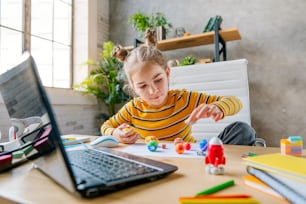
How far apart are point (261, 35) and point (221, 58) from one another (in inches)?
15.6

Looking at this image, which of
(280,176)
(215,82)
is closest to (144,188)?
(280,176)

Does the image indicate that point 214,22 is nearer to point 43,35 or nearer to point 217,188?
point 43,35

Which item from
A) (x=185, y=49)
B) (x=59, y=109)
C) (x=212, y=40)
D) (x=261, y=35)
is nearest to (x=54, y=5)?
(x=59, y=109)

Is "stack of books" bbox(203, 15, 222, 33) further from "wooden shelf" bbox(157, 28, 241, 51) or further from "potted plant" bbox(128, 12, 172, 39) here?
"potted plant" bbox(128, 12, 172, 39)

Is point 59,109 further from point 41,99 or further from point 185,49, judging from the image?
point 41,99

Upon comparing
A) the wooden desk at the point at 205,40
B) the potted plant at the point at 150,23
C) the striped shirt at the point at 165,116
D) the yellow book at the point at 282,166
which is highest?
the potted plant at the point at 150,23

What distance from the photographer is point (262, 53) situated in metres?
2.19

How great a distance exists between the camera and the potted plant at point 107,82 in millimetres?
2480

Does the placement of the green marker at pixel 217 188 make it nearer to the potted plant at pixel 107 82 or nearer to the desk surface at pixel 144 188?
the desk surface at pixel 144 188

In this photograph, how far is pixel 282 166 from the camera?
0.35 m

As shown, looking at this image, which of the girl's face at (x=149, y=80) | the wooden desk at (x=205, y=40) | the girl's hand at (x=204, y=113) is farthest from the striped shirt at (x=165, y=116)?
the wooden desk at (x=205, y=40)

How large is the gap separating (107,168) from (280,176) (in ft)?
0.88

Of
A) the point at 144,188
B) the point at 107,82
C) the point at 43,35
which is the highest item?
the point at 43,35

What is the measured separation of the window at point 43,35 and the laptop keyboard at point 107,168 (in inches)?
66.3
